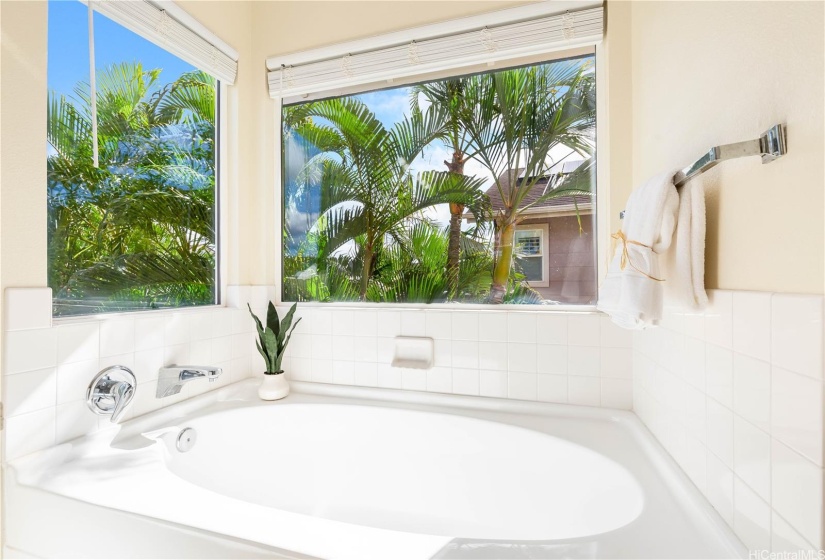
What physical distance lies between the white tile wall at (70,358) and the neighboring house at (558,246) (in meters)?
1.48

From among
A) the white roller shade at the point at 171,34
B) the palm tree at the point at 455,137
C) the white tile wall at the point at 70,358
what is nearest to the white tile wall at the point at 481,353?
the palm tree at the point at 455,137

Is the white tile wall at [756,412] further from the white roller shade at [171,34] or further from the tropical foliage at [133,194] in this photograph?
the white roller shade at [171,34]

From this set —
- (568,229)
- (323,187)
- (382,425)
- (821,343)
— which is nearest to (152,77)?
(323,187)

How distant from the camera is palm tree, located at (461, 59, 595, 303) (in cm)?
169

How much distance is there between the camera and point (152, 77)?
1636mm

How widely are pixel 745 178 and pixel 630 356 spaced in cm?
93

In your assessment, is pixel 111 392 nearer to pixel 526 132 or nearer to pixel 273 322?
pixel 273 322

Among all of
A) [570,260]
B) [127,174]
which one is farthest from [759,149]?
[127,174]

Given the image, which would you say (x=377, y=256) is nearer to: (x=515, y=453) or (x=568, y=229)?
(x=568, y=229)

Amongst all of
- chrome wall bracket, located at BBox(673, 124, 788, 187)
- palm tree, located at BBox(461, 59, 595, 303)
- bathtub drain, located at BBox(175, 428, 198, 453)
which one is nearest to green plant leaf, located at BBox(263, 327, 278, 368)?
bathtub drain, located at BBox(175, 428, 198, 453)

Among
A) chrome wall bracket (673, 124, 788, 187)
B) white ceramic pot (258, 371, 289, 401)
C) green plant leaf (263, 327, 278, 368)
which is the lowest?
white ceramic pot (258, 371, 289, 401)

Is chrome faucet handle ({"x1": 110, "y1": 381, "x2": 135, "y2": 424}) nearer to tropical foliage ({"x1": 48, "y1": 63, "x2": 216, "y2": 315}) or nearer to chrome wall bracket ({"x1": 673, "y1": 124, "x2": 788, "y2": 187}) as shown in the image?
tropical foliage ({"x1": 48, "y1": 63, "x2": 216, "y2": 315})

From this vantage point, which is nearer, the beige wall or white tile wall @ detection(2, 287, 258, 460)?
the beige wall

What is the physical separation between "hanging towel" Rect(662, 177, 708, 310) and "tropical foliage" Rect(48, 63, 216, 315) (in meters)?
1.82
